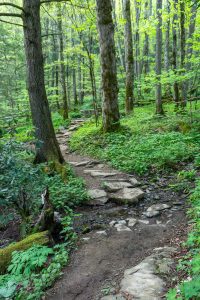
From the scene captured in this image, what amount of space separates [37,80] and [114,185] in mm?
3556

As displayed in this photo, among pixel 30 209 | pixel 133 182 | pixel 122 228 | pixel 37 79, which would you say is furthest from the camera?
pixel 37 79

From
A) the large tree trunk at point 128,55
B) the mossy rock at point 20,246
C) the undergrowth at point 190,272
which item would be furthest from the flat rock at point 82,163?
the large tree trunk at point 128,55

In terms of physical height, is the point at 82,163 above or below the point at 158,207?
above

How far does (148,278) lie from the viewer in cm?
304

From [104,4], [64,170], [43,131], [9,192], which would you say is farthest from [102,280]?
[104,4]

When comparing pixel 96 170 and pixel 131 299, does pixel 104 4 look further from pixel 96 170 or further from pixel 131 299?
pixel 131 299

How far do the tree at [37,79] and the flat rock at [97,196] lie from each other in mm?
1859

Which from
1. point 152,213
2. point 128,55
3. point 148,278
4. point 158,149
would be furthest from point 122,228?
point 128,55

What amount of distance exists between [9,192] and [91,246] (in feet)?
5.20

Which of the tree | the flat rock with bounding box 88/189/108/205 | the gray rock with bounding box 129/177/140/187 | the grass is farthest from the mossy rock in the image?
the grass

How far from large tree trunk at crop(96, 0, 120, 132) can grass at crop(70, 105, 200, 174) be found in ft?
1.91

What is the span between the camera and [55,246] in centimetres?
398

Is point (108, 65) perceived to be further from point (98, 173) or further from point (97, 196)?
point (97, 196)

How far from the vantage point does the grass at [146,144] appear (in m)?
7.28
